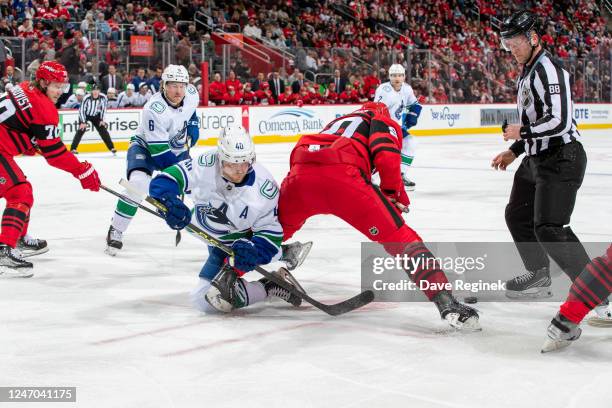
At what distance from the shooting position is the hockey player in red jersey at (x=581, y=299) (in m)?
3.20

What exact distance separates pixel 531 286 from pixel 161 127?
9.00ft

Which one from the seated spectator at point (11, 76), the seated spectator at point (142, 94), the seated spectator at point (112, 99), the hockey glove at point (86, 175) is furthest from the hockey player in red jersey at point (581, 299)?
the seated spectator at point (142, 94)

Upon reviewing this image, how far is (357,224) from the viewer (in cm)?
385

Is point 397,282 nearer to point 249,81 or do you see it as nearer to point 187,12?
point 249,81

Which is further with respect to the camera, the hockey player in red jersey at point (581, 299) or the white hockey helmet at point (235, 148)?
the white hockey helmet at point (235, 148)

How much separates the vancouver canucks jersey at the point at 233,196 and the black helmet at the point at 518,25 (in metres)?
1.27

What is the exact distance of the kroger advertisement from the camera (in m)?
14.3

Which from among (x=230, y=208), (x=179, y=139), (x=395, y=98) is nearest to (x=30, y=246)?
(x=179, y=139)

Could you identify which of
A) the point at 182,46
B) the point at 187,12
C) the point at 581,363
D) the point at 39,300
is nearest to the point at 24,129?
the point at 39,300

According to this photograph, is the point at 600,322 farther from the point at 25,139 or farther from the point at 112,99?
the point at 112,99

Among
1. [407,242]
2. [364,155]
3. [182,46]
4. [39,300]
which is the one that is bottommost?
[39,300]

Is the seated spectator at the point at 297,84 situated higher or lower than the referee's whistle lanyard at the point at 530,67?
higher

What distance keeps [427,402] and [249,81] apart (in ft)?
46.0

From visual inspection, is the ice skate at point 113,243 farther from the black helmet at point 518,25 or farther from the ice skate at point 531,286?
the black helmet at point 518,25
